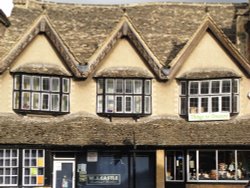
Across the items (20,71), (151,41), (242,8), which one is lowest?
(20,71)

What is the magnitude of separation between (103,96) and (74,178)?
209 inches

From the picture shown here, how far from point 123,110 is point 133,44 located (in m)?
4.18

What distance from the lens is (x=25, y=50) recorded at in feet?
121

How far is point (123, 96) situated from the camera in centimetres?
3756

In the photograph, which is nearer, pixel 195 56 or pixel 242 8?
pixel 195 56

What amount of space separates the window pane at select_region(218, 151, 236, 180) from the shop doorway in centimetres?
878

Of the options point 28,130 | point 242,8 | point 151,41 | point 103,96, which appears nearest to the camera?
point 28,130

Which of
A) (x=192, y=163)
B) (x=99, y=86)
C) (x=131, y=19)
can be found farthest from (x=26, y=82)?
(x=192, y=163)

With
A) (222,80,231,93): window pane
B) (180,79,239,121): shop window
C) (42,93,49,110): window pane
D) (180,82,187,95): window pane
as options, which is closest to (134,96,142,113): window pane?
(180,79,239,121): shop window

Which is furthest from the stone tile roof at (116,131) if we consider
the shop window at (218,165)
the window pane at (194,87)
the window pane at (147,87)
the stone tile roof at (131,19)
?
the stone tile roof at (131,19)

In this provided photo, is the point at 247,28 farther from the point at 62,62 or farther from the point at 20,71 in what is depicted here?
the point at 20,71

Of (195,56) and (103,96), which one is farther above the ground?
(195,56)

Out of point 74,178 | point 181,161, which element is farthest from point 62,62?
point 181,161

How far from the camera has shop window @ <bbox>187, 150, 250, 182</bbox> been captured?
3525 centimetres
